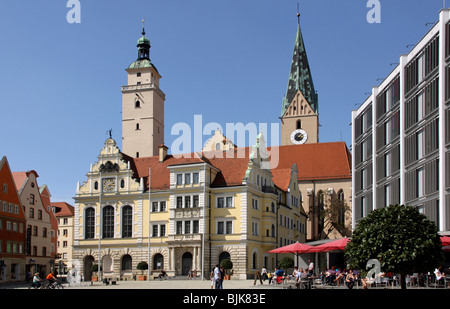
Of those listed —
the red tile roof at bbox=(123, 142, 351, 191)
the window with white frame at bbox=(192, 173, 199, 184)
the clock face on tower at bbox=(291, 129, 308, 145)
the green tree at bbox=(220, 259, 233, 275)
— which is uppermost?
the clock face on tower at bbox=(291, 129, 308, 145)

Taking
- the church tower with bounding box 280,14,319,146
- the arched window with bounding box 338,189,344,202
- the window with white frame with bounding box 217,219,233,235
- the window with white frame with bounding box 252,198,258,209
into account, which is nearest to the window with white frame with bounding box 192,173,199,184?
the window with white frame with bounding box 217,219,233,235

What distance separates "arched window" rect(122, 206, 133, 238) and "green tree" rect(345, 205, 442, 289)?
4366 centimetres

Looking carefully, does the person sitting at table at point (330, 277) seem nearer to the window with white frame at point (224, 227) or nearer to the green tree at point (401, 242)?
the green tree at point (401, 242)

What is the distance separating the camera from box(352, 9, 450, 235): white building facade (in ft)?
136

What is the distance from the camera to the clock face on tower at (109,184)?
232ft

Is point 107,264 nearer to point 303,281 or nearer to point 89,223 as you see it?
point 89,223

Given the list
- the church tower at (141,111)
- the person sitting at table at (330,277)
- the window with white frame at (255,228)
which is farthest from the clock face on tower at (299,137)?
the person sitting at table at (330,277)

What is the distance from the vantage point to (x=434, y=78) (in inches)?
1702

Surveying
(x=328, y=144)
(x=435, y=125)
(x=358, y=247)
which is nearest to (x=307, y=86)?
(x=328, y=144)

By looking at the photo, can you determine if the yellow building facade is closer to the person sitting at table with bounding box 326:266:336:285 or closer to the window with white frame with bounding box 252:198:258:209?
the window with white frame with bounding box 252:198:258:209

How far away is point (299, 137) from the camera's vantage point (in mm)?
113062

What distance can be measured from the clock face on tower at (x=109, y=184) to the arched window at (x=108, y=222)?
213cm

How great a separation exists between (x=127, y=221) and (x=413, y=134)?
35.6 meters
